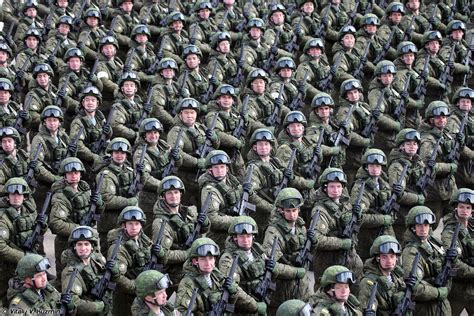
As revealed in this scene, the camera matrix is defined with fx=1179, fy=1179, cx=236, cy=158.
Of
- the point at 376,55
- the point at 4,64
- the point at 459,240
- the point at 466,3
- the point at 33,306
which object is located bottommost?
the point at 33,306

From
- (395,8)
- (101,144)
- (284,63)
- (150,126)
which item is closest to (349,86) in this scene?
(284,63)

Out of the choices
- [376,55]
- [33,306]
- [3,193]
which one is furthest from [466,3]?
[33,306]

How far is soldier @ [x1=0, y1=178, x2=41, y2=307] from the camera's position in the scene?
16625mm

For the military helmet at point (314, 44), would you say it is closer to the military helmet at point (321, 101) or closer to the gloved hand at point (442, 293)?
the military helmet at point (321, 101)

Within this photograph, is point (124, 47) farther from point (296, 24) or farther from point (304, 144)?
point (304, 144)

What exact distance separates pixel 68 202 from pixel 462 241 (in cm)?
571

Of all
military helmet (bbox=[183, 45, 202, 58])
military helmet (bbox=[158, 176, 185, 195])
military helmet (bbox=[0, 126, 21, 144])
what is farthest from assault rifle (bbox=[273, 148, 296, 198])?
military helmet (bbox=[183, 45, 202, 58])

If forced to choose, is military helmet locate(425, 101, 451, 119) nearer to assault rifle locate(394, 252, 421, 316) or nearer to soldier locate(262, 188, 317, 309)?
soldier locate(262, 188, 317, 309)

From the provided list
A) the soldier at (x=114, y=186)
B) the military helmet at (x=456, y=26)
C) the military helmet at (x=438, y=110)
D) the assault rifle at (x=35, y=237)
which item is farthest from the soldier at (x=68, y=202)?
the military helmet at (x=456, y=26)

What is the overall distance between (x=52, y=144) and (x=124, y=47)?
5.92 metres

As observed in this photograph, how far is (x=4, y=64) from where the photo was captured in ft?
74.7

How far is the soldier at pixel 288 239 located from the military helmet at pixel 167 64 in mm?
6172

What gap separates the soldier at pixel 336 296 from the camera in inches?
565

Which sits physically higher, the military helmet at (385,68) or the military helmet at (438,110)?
the military helmet at (385,68)
